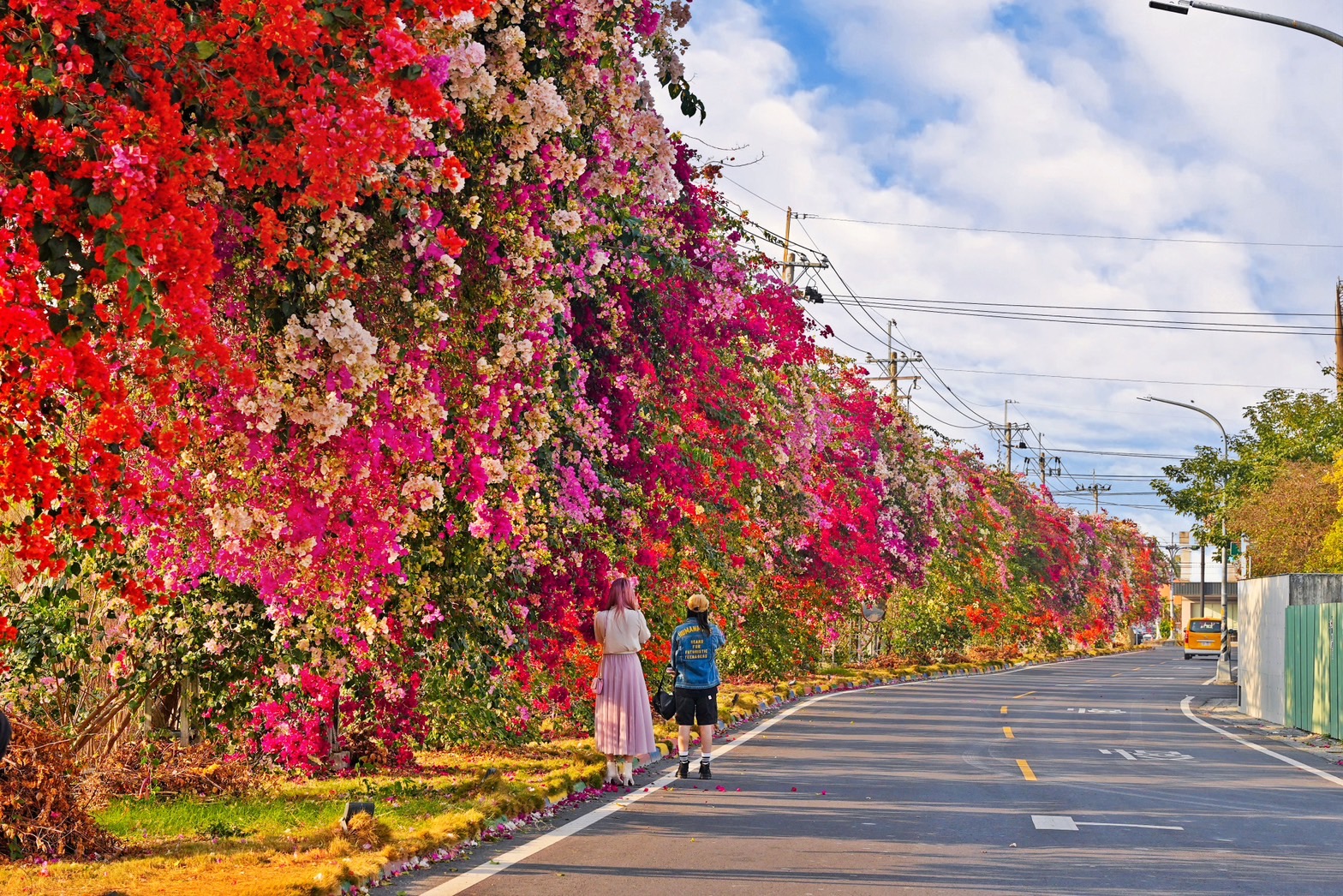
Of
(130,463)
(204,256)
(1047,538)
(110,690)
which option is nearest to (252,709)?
(110,690)

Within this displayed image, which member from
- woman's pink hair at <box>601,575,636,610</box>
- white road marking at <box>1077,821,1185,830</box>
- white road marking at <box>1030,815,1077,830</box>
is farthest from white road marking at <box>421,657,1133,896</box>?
white road marking at <box>1077,821,1185,830</box>

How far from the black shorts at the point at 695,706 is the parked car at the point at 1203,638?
62637mm

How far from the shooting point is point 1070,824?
1171 cm

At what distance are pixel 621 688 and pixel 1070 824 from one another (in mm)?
4141

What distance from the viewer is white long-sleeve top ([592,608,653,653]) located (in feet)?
44.9

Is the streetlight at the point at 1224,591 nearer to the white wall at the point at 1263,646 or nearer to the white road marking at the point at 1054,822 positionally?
the white wall at the point at 1263,646

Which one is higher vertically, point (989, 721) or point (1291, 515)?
point (1291, 515)

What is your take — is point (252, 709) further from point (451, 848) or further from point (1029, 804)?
point (1029, 804)

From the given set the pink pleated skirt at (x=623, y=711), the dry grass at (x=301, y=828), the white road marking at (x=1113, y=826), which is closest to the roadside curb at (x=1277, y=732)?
the white road marking at (x=1113, y=826)

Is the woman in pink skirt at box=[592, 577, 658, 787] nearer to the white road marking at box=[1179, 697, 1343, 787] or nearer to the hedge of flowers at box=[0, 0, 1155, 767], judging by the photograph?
the hedge of flowers at box=[0, 0, 1155, 767]

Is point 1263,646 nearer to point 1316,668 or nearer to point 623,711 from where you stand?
point 1316,668

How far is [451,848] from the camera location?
980cm

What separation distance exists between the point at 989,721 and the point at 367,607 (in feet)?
53.9

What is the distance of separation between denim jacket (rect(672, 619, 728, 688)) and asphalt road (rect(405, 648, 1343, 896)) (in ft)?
3.14
